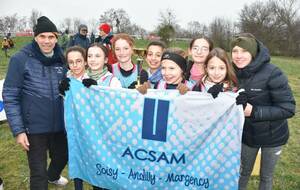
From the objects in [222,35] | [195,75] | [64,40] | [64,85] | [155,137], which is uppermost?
[222,35]

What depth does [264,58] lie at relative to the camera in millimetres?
3482

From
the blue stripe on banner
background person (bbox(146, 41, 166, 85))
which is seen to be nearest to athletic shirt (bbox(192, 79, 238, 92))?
the blue stripe on banner

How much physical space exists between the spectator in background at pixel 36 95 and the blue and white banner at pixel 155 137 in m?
0.21

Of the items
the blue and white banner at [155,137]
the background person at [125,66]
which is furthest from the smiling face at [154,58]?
the blue and white banner at [155,137]

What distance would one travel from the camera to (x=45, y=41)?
12.3 ft

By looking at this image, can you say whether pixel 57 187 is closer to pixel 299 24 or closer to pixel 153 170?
pixel 153 170

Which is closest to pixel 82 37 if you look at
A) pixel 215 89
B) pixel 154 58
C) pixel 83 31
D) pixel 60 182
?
pixel 83 31

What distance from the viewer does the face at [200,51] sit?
4.09 metres

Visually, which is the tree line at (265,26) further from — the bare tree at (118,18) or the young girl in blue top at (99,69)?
the young girl in blue top at (99,69)

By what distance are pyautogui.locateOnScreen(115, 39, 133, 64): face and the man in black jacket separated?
1.24m

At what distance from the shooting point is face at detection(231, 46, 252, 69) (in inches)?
138

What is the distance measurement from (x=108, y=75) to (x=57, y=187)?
76.9 inches

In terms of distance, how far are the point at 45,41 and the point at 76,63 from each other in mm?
392

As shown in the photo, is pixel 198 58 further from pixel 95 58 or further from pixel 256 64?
pixel 95 58
